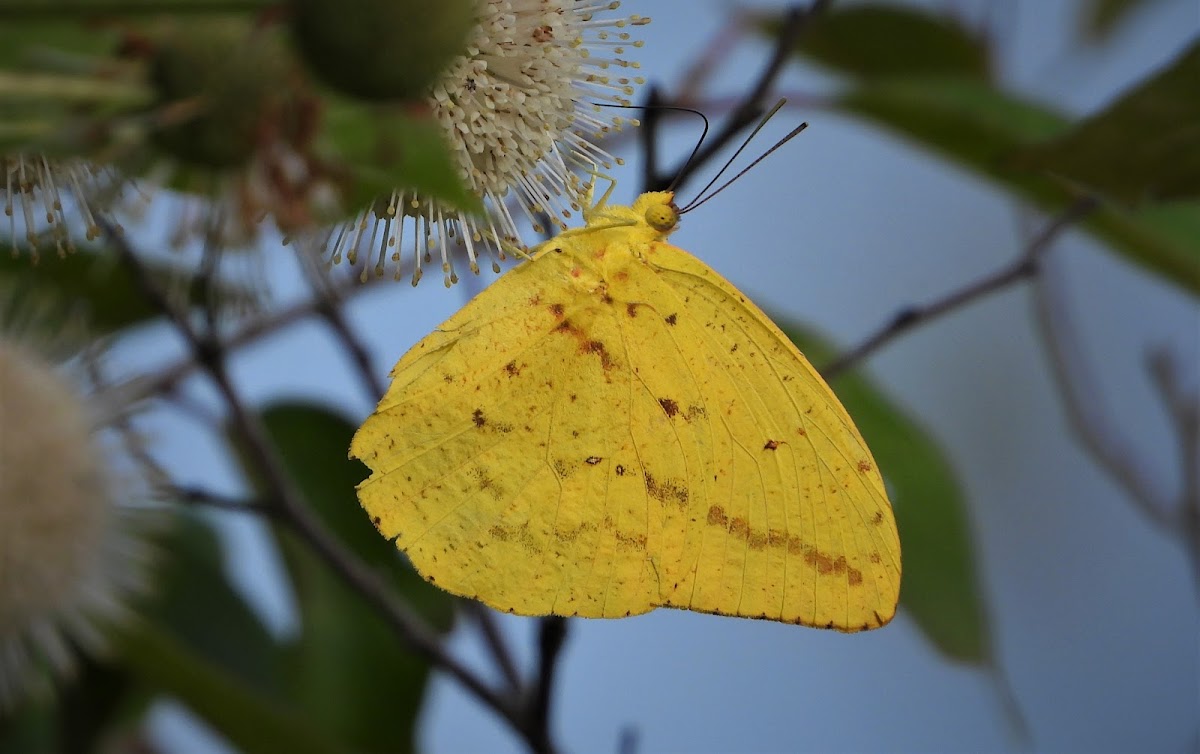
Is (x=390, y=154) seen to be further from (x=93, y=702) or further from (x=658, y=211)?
(x=93, y=702)

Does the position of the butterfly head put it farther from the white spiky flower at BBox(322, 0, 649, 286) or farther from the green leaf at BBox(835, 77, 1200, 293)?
the green leaf at BBox(835, 77, 1200, 293)

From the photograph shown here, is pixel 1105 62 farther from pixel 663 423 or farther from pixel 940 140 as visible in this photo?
pixel 663 423

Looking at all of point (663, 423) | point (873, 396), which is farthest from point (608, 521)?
point (873, 396)

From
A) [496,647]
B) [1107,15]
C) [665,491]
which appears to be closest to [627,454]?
[665,491]

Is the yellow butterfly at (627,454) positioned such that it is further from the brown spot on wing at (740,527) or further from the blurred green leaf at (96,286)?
the blurred green leaf at (96,286)

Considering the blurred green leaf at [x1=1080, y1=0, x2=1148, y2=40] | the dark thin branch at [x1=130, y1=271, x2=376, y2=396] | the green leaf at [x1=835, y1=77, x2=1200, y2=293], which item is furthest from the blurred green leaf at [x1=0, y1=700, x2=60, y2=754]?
the blurred green leaf at [x1=1080, y1=0, x2=1148, y2=40]

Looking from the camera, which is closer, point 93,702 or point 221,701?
point 221,701
